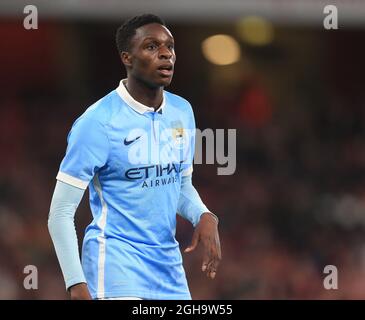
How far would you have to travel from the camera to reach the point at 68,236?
13.2ft

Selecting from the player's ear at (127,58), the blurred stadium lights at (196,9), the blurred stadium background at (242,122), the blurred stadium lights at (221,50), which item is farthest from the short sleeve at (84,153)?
the blurred stadium lights at (221,50)

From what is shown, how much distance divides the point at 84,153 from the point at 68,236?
1.11 ft

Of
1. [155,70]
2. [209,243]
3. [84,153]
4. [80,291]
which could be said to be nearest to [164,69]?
[155,70]

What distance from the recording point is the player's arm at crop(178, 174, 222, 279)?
4.13 metres

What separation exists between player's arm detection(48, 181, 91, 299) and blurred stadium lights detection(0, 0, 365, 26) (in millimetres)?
5822

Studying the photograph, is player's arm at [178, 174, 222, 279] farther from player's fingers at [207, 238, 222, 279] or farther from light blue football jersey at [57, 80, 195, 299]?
light blue football jersey at [57, 80, 195, 299]

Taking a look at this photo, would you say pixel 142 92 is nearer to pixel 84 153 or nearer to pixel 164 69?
pixel 164 69

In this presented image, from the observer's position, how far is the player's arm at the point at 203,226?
413 centimetres

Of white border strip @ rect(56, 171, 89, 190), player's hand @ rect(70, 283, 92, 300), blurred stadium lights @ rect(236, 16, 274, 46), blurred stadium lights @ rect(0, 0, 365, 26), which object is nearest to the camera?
player's hand @ rect(70, 283, 92, 300)

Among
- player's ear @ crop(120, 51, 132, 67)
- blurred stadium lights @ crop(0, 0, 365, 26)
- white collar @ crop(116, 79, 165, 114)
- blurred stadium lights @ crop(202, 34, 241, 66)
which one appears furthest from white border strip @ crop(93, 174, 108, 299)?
blurred stadium lights @ crop(202, 34, 241, 66)

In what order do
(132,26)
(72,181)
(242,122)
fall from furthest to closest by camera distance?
(242,122) < (132,26) < (72,181)

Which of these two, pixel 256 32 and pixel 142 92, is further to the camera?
pixel 256 32

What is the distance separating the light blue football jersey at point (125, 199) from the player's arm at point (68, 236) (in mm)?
52
